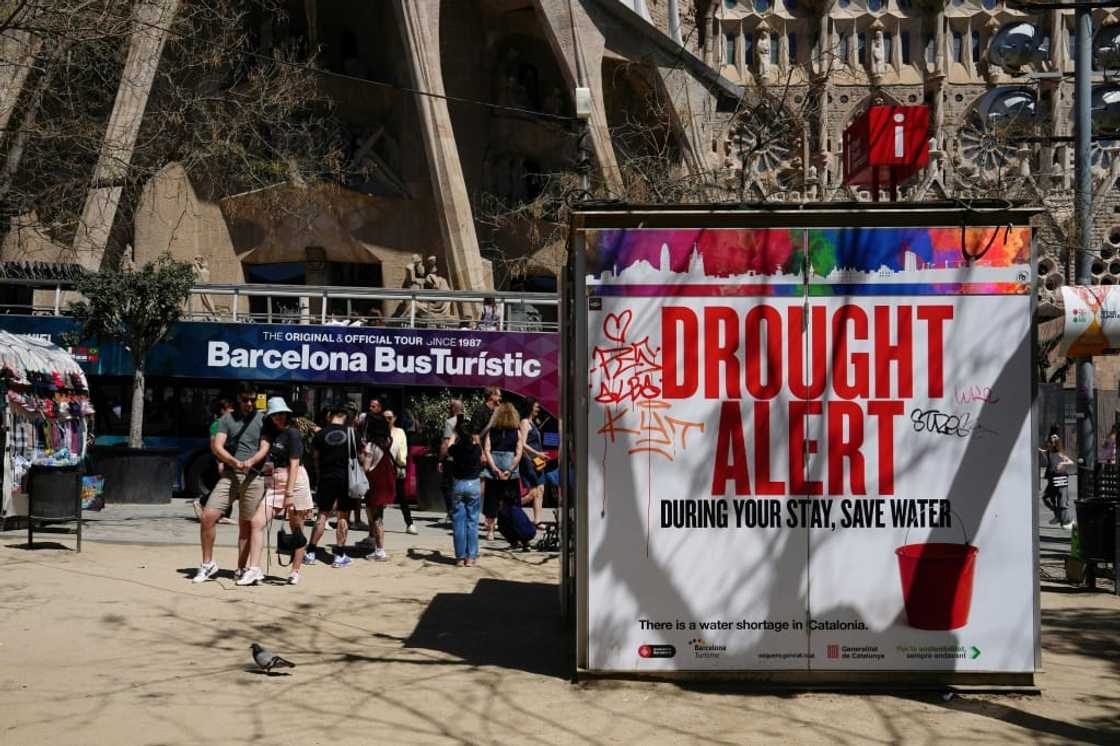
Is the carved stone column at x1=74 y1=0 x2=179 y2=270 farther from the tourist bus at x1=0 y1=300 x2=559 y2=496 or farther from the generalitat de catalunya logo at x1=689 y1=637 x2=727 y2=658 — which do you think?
the generalitat de catalunya logo at x1=689 y1=637 x2=727 y2=658

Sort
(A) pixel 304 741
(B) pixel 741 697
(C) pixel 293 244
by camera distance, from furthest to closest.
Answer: (C) pixel 293 244
(B) pixel 741 697
(A) pixel 304 741

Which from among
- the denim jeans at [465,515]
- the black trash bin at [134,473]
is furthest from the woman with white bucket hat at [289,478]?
the black trash bin at [134,473]

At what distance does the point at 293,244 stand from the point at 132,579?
86.6 feet

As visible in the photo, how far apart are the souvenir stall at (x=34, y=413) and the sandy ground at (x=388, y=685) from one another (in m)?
4.13

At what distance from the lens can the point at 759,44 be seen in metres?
57.4

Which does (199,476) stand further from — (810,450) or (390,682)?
(810,450)

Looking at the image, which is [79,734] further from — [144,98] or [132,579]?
[144,98]

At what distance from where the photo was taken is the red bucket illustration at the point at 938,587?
667 centimetres

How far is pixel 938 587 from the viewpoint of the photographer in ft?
21.9

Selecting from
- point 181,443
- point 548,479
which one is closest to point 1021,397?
point 548,479

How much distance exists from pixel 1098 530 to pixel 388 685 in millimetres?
7270

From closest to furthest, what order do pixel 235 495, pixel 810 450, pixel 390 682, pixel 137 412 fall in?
pixel 810 450 < pixel 390 682 < pixel 235 495 < pixel 137 412

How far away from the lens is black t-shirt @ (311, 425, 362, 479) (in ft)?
38.8

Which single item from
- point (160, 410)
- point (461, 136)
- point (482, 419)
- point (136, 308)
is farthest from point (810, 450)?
point (461, 136)
